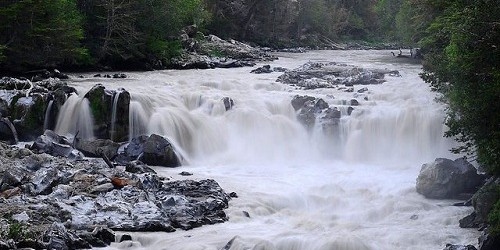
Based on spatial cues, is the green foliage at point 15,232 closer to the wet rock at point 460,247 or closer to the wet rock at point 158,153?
the wet rock at point 158,153

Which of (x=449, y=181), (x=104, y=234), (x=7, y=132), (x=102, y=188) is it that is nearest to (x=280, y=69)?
(x=7, y=132)

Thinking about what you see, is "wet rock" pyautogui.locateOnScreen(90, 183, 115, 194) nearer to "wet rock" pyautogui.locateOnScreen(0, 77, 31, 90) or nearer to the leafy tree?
"wet rock" pyautogui.locateOnScreen(0, 77, 31, 90)

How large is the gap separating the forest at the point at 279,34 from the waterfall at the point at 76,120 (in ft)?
20.5

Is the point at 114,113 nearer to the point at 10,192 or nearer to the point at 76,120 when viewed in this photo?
the point at 76,120

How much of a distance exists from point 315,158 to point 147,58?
18.2m

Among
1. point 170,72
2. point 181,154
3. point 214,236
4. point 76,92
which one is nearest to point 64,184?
point 214,236

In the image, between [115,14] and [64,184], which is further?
[115,14]

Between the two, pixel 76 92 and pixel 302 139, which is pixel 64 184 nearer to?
pixel 76 92

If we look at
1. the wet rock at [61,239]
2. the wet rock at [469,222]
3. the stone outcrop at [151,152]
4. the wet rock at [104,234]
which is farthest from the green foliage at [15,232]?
the wet rock at [469,222]

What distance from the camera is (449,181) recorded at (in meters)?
16.9

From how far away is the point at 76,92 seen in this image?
23.9 metres

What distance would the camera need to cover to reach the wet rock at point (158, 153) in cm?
2041

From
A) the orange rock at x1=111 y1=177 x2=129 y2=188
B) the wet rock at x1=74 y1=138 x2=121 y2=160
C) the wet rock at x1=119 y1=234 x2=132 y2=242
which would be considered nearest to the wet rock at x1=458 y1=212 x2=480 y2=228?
the wet rock at x1=119 y1=234 x2=132 y2=242

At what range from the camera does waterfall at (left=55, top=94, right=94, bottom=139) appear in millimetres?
22500
